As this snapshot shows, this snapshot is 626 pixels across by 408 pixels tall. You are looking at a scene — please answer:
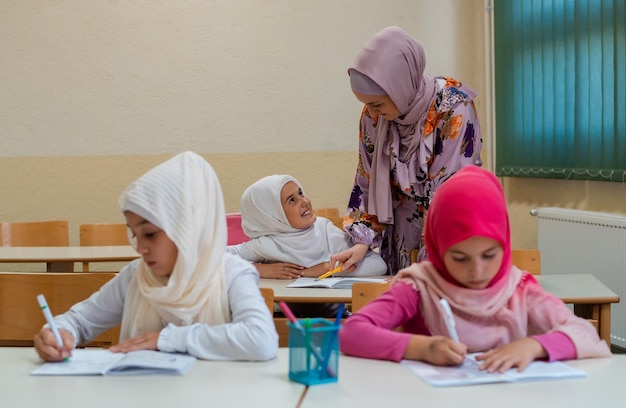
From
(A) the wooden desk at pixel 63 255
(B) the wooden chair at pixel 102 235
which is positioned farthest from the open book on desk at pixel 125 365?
(B) the wooden chair at pixel 102 235

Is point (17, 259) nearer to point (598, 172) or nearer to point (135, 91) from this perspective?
point (135, 91)

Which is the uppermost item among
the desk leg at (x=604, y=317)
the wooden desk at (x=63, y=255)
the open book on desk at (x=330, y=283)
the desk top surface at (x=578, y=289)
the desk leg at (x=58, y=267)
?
the wooden desk at (x=63, y=255)

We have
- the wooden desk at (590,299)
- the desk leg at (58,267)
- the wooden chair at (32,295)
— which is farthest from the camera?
the desk leg at (58,267)

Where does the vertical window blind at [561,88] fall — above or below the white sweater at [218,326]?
above

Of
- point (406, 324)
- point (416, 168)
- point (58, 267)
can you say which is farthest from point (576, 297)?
point (58, 267)

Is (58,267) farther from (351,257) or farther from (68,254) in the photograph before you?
(351,257)

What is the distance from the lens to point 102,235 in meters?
4.92

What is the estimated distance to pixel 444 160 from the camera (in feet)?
10.2

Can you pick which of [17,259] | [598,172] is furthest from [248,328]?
[598,172]

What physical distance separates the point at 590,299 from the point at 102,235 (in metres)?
3.02

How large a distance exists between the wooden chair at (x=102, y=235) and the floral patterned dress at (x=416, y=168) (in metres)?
1.89

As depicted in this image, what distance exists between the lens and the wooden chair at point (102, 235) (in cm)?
490

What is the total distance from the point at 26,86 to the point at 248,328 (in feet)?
14.1

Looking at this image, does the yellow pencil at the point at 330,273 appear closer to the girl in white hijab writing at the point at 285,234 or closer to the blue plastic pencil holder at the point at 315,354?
the girl in white hijab writing at the point at 285,234
